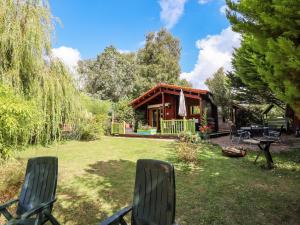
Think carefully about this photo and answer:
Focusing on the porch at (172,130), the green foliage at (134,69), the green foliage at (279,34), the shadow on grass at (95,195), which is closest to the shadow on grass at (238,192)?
the shadow on grass at (95,195)

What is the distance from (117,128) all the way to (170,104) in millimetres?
5179

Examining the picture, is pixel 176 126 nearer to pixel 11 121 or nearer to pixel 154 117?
pixel 154 117

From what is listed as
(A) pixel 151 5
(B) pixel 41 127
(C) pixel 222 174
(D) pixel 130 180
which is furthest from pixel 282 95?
(A) pixel 151 5

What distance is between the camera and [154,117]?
21625mm

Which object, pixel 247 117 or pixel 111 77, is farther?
pixel 111 77

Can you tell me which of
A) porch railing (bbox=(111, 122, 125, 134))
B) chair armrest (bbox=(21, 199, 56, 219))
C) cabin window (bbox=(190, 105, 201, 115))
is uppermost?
cabin window (bbox=(190, 105, 201, 115))

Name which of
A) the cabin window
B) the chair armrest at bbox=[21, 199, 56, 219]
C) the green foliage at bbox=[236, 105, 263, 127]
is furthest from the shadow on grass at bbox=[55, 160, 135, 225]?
the green foliage at bbox=[236, 105, 263, 127]

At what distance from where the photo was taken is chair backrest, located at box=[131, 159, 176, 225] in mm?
2527

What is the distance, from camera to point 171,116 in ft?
65.6

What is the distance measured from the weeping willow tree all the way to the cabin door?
13.3 m

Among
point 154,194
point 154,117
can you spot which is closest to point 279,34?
point 154,194

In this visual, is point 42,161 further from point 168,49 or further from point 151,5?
point 168,49

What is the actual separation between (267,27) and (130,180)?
505cm

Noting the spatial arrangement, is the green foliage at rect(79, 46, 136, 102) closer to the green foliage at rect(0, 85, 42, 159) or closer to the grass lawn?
the grass lawn
